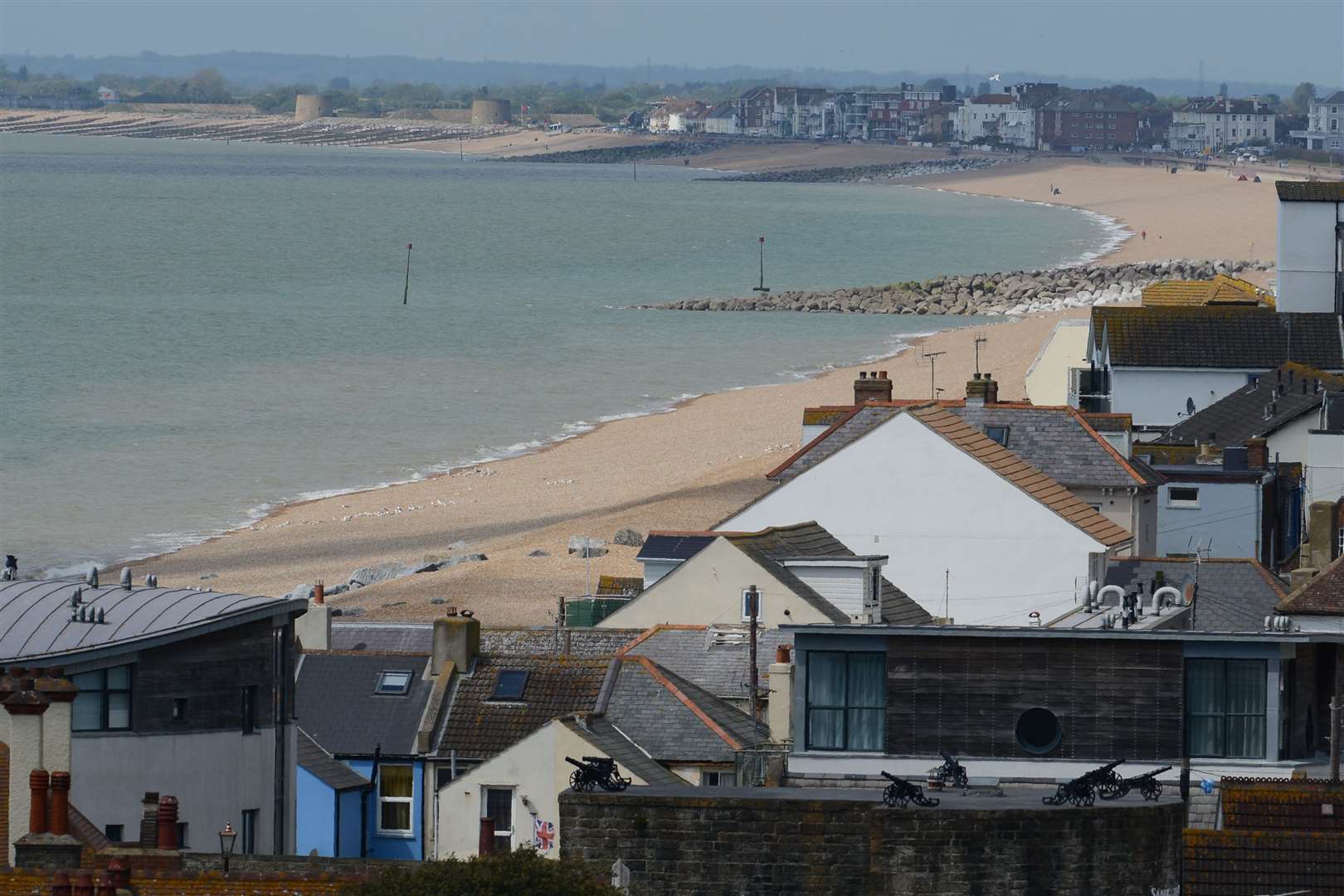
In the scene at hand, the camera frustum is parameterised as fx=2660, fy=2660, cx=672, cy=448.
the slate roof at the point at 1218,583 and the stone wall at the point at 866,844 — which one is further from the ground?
the stone wall at the point at 866,844

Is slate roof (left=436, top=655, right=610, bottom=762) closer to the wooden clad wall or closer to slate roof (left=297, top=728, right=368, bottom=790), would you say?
slate roof (left=297, top=728, right=368, bottom=790)

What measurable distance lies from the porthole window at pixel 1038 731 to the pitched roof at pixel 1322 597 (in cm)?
449

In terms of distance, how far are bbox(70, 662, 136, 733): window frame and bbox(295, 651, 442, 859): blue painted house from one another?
3402 millimetres

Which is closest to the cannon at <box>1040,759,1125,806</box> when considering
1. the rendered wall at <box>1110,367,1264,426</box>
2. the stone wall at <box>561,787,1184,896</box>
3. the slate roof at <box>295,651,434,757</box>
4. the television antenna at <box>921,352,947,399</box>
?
the stone wall at <box>561,787,1184,896</box>

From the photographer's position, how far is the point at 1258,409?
44.8 m

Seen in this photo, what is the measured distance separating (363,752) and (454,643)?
59.7 inches

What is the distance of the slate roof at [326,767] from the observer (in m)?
21.6

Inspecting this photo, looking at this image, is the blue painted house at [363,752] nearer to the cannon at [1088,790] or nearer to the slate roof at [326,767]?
the slate roof at [326,767]

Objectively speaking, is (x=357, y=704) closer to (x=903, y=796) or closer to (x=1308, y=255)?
(x=903, y=796)

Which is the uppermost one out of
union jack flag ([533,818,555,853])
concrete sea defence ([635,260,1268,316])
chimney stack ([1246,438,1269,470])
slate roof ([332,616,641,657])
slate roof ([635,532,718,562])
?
chimney stack ([1246,438,1269,470])

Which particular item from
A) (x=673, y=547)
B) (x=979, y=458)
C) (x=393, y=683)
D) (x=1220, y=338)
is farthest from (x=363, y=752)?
(x=1220, y=338)

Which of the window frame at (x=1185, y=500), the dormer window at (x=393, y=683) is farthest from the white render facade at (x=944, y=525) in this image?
the dormer window at (x=393, y=683)

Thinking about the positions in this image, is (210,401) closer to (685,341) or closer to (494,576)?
(685,341)

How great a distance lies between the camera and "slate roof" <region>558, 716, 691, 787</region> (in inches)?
811
